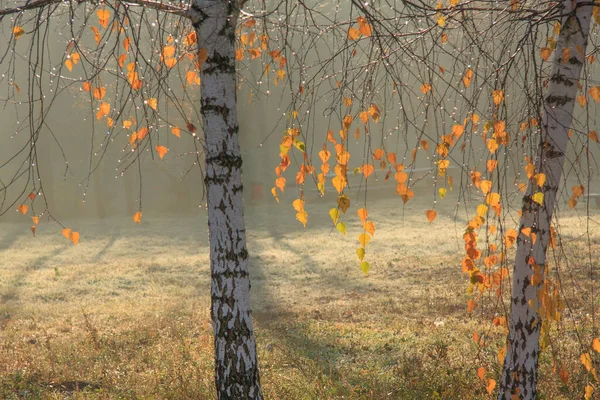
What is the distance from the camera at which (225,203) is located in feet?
12.2

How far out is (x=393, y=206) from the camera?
1005 inches

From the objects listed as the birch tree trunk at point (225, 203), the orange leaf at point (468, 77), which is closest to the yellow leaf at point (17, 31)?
the birch tree trunk at point (225, 203)

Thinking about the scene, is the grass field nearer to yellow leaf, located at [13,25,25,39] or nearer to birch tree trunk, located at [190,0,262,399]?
birch tree trunk, located at [190,0,262,399]

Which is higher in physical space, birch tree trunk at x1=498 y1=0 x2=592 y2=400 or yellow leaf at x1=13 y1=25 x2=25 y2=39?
yellow leaf at x1=13 y1=25 x2=25 y2=39

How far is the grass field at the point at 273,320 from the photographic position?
18.1 ft

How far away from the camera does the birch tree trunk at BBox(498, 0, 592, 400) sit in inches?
145

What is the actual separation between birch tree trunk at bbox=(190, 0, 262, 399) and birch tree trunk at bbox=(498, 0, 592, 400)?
188cm

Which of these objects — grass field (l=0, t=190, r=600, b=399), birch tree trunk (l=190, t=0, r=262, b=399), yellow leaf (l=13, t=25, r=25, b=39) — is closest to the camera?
yellow leaf (l=13, t=25, r=25, b=39)

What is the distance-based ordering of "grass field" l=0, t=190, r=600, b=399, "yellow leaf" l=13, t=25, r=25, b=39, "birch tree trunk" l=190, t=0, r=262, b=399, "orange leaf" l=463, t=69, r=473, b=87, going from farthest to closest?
"grass field" l=0, t=190, r=600, b=399
"orange leaf" l=463, t=69, r=473, b=87
"birch tree trunk" l=190, t=0, r=262, b=399
"yellow leaf" l=13, t=25, r=25, b=39

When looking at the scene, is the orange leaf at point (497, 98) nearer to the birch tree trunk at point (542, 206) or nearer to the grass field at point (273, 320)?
the birch tree trunk at point (542, 206)

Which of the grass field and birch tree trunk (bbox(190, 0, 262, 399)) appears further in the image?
the grass field

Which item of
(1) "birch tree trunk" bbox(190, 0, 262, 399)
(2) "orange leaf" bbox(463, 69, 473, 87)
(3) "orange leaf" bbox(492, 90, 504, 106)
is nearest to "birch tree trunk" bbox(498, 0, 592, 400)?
(3) "orange leaf" bbox(492, 90, 504, 106)

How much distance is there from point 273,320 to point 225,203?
5.70 m

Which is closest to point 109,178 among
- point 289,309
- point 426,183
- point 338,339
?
point 426,183
